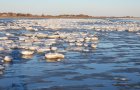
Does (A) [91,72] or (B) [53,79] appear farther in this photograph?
(A) [91,72]

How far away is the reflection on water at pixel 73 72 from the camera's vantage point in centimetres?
800

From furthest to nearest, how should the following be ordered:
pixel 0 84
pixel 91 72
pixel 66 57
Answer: pixel 66 57, pixel 91 72, pixel 0 84

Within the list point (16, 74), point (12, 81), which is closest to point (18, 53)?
point (16, 74)

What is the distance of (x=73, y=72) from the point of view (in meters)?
9.66

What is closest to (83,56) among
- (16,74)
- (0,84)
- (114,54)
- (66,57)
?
(66,57)

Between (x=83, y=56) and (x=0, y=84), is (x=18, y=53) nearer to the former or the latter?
(x=83, y=56)

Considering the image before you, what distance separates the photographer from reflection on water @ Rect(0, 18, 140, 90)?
8.00 metres

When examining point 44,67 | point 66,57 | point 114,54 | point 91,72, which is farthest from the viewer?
point 114,54

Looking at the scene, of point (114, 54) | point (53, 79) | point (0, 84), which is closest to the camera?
point (0, 84)

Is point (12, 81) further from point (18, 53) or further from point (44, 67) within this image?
point (18, 53)

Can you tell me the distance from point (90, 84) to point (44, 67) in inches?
96.9

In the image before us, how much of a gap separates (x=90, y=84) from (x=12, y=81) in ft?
6.46

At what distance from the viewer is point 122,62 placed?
1161 cm

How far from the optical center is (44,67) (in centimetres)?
1025
